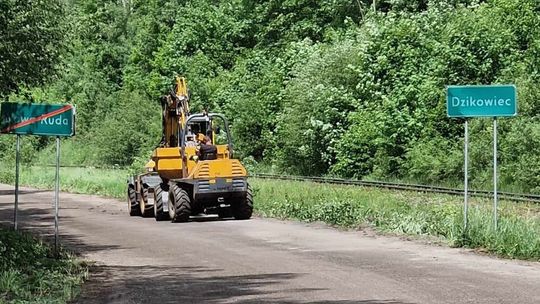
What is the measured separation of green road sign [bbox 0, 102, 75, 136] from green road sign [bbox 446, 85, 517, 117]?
7.66 m

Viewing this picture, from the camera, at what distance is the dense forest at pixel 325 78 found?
3106 centimetres

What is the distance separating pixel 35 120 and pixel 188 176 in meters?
10.8

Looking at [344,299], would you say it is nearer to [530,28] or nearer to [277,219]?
[277,219]

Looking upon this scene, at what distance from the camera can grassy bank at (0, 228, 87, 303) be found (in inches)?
478

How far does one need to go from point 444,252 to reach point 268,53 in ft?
157

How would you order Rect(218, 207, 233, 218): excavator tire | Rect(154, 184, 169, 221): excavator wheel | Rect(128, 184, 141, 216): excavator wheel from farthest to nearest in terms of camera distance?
Rect(128, 184, 141, 216): excavator wheel
Rect(154, 184, 169, 221): excavator wheel
Rect(218, 207, 233, 218): excavator tire

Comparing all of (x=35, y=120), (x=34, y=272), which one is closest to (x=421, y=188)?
(x=35, y=120)

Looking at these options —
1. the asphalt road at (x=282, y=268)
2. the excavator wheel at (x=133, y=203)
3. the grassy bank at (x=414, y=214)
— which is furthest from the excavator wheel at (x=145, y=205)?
the asphalt road at (x=282, y=268)

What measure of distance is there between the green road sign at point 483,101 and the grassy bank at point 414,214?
2257mm

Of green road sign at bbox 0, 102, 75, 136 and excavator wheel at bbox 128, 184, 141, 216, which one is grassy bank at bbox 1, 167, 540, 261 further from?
green road sign at bbox 0, 102, 75, 136

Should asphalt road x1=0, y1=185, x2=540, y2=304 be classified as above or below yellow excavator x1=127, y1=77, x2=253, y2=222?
below

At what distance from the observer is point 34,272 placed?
14.0m

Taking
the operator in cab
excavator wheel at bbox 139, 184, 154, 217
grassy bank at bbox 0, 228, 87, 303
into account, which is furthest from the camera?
excavator wheel at bbox 139, 184, 154, 217

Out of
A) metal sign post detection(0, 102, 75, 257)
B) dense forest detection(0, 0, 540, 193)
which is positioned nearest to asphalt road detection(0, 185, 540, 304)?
metal sign post detection(0, 102, 75, 257)
